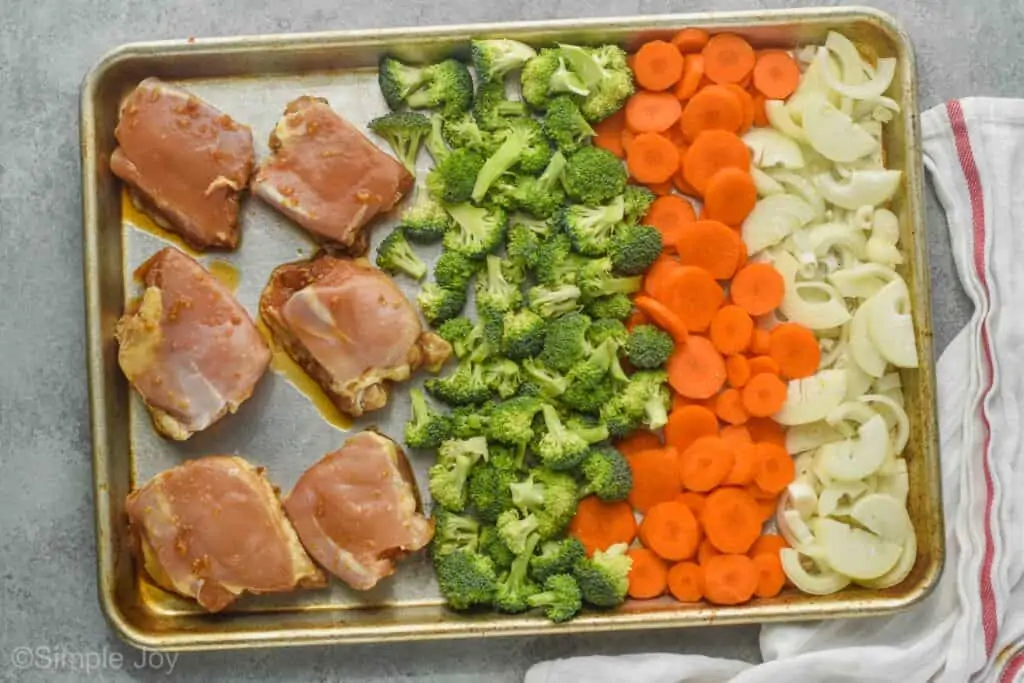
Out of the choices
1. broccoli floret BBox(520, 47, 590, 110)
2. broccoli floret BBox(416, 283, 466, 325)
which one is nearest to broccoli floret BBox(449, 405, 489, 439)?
broccoli floret BBox(416, 283, 466, 325)

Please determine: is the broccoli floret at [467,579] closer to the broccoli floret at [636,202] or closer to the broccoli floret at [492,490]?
the broccoli floret at [492,490]

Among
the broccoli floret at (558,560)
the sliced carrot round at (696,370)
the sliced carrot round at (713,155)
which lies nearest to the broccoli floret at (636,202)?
the sliced carrot round at (713,155)

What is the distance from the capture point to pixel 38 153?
130 inches

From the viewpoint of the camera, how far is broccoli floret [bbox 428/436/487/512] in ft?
10.1

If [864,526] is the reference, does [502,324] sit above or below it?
above

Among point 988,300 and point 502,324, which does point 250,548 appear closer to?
point 502,324

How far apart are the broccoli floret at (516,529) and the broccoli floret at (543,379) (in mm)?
344

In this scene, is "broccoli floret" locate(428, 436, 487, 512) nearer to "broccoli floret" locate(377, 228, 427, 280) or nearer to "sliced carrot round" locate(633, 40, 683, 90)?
"broccoli floret" locate(377, 228, 427, 280)

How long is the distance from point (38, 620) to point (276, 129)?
159 centimetres

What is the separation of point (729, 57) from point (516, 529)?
1.45m

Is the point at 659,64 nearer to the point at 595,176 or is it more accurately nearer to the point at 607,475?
the point at 595,176

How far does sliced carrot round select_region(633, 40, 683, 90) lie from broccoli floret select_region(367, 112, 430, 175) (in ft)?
2.05

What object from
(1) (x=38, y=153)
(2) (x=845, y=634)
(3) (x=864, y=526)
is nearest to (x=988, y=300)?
(3) (x=864, y=526)

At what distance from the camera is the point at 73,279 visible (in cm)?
329
